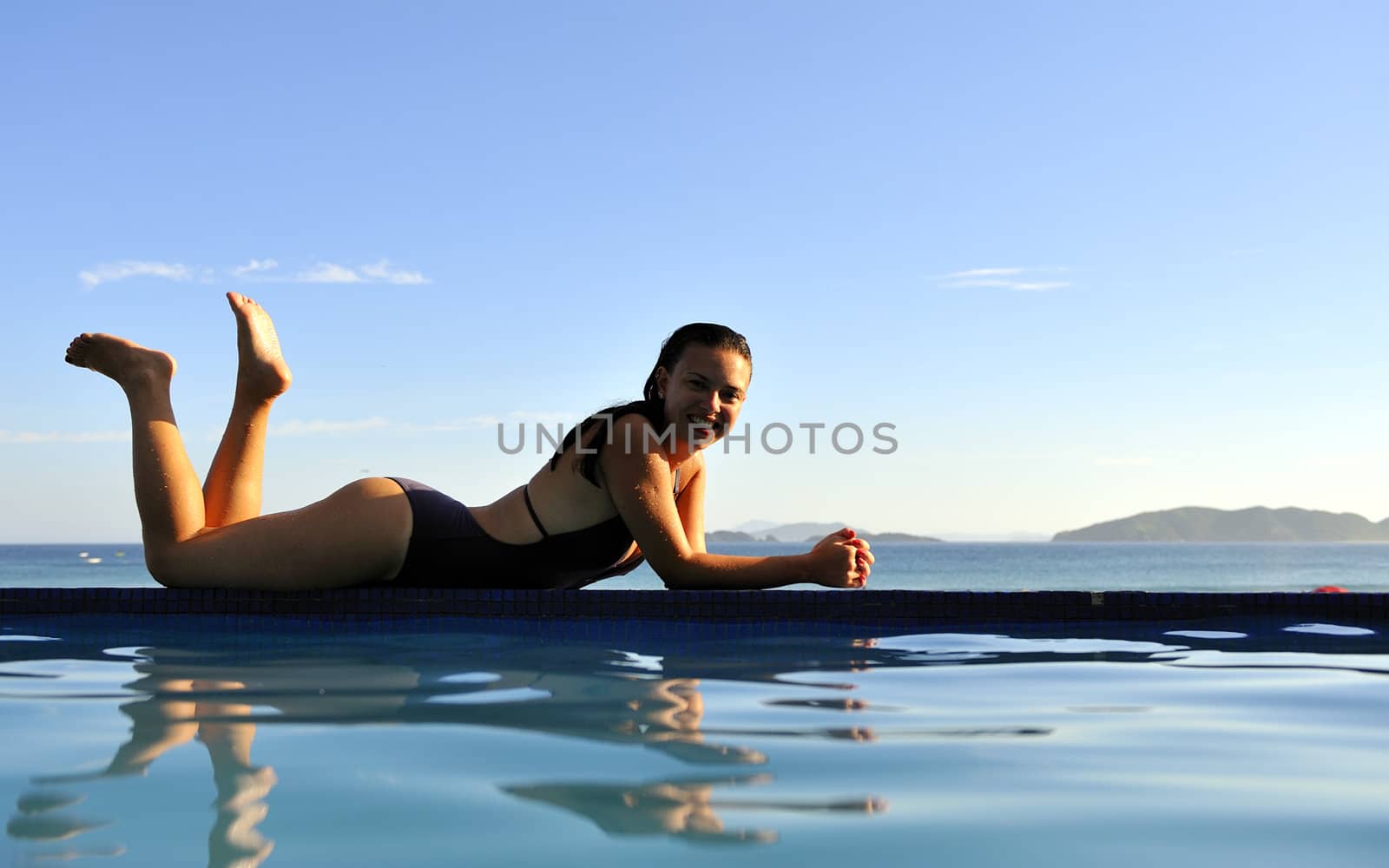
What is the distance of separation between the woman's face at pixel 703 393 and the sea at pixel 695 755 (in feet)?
2.70

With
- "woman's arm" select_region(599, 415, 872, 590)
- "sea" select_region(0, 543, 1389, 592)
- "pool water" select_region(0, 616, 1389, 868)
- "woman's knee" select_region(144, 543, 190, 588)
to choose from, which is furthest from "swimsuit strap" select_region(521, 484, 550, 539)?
"sea" select_region(0, 543, 1389, 592)

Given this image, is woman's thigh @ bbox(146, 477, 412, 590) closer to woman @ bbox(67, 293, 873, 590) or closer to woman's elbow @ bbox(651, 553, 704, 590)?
woman @ bbox(67, 293, 873, 590)

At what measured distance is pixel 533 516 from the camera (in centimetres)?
431

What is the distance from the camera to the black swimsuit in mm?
4348

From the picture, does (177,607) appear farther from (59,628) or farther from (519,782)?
(519,782)

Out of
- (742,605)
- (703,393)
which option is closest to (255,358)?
(703,393)

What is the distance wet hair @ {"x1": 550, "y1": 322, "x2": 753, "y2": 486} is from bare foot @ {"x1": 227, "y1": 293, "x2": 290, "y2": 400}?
4.17 ft

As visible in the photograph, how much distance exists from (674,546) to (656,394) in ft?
2.19

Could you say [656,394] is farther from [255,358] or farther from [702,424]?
[255,358]

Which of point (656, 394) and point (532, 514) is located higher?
point (656, 394)

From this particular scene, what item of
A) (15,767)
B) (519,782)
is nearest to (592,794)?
(519,782)

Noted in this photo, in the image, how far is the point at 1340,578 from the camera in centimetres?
5666

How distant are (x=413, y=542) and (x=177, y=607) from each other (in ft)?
3.42

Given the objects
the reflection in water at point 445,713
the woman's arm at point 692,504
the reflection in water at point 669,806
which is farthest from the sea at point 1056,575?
the reflection in water at point 669,806
